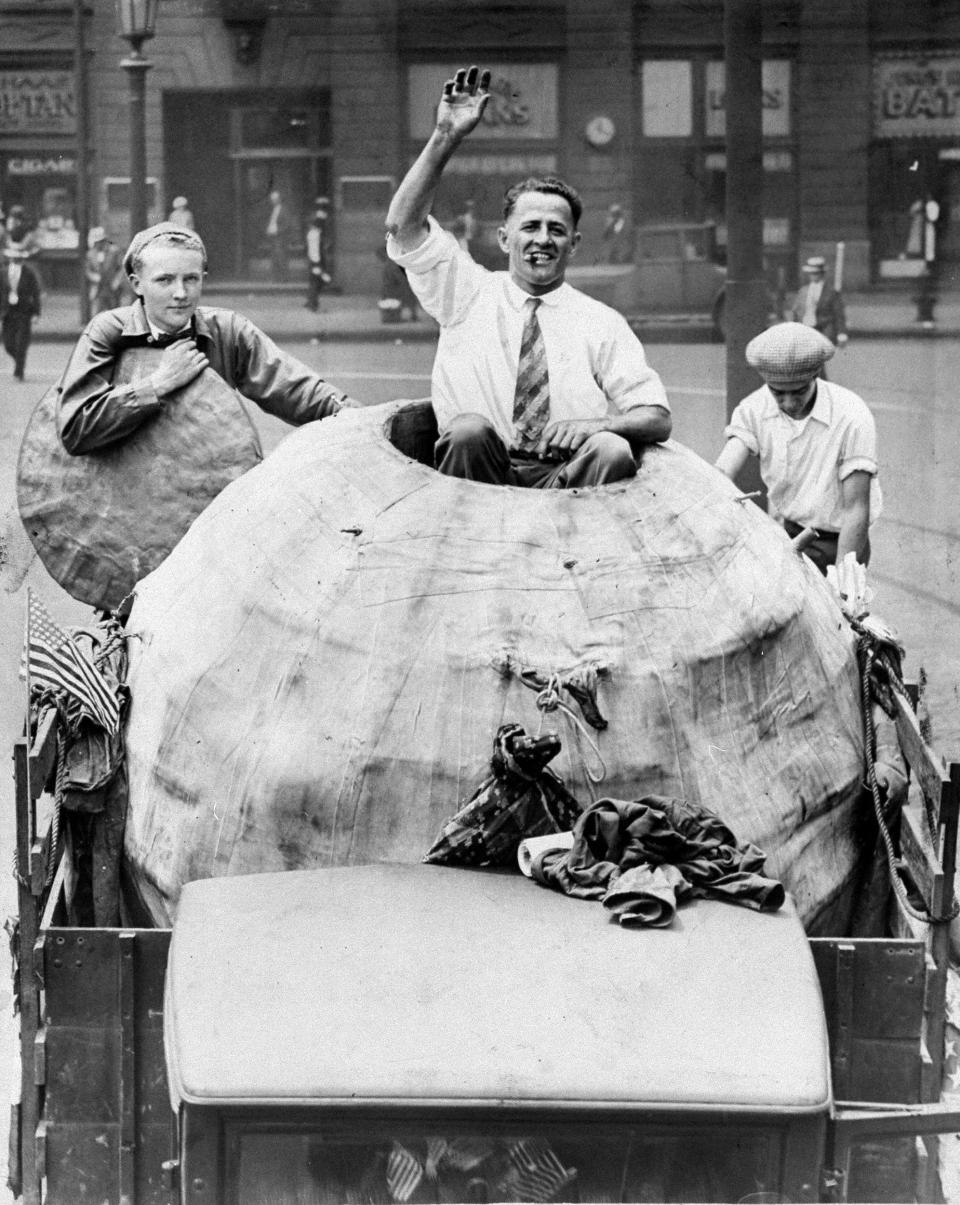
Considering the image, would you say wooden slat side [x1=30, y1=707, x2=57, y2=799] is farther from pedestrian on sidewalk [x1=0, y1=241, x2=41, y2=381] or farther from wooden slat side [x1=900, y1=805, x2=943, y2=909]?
pedestrian on sidewalk [x1=0, y1=241, x2=41, y2=381]

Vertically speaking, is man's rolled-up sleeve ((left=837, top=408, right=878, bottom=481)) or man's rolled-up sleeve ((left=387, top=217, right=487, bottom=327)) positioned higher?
man's rolled-up sleeve ((left=387, top=217, right=487, bottom=327))

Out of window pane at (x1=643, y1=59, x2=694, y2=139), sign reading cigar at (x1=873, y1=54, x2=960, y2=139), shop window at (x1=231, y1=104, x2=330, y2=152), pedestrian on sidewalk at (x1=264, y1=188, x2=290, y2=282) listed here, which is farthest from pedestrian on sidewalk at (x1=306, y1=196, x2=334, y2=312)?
sign reading cigar at (x1=873, y1=54, x2=960, y2=139)

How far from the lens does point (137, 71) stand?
17688 mm

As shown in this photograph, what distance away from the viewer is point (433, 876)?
3.95 metres

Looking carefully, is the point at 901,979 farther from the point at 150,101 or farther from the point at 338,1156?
the point at 150,101

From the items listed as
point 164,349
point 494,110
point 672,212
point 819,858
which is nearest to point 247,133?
point 494,110

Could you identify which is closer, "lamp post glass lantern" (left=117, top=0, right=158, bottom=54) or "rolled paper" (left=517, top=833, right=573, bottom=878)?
"rolled paper" (left=517, top=833, right=573, bottom=878)

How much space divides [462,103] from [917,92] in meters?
20.2

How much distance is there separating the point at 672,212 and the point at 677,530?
22.0 meters

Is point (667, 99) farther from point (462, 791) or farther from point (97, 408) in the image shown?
point (462, 791)

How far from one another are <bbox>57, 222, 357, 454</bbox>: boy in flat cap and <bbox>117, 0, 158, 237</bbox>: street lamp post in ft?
38.2

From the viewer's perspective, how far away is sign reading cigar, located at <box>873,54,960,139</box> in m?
23.9

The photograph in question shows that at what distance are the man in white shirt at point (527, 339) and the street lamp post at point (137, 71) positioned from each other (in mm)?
12516

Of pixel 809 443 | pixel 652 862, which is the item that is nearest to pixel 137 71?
pixel 809 443
